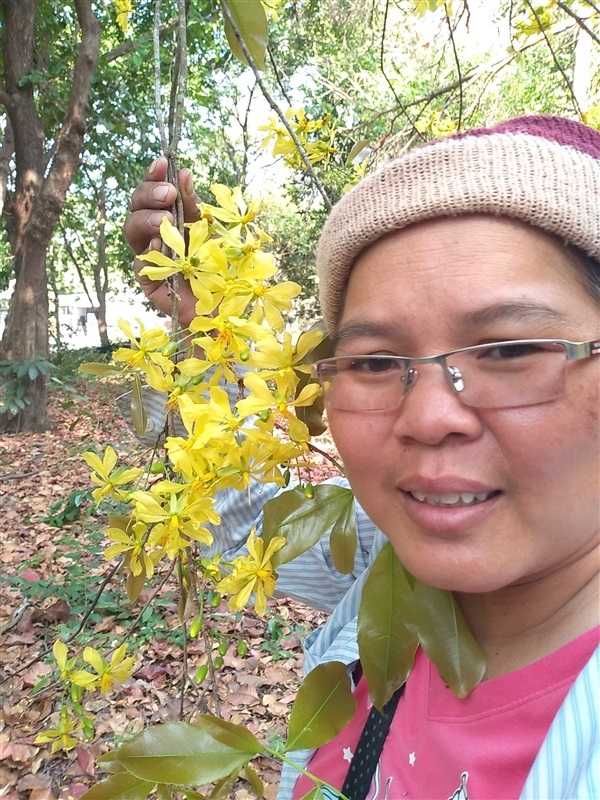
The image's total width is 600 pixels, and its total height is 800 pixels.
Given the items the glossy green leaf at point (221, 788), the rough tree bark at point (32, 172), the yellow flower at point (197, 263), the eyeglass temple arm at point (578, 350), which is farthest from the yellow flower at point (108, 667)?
the rough tree bark at point (32, 172)

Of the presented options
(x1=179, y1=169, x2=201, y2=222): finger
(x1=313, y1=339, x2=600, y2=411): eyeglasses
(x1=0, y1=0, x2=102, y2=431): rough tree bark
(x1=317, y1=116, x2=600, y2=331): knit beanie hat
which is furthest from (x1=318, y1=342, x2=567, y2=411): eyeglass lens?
(x1=0, y1=0, x2=102, y2=431): rough tree bark

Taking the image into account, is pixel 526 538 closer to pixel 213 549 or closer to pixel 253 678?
pixel 213 549

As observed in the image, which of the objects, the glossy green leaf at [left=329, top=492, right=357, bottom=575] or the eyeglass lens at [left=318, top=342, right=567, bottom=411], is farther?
the glossy green leaf at [left=329, top=492, right=357, bottom=575]

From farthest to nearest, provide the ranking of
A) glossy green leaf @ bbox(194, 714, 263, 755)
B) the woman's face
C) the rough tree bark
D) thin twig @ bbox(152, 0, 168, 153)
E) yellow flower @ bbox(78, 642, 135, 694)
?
the rough tree bark, yellow flower @ bbox(78, 642, 135, 694), thin twig @ bbox(152, 0, 168, 153), glossy green leaf @ bbox(194, 714, 263, 755), the woman's face

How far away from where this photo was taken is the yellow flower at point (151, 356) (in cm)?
84

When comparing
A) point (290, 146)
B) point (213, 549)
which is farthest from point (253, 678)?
point (290, 146)

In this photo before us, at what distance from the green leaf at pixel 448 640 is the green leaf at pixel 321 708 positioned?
0.48 feet

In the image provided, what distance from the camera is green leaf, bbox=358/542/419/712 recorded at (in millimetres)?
801

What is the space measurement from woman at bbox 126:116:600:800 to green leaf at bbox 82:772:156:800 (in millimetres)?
355

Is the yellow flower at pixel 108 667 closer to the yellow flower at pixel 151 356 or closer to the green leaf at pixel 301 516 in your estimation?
the green leaf at pixel 301 516

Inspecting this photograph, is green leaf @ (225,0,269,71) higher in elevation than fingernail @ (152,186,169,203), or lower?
higher

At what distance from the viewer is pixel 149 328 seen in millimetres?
854

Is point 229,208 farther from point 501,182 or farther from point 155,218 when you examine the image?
point 501,182

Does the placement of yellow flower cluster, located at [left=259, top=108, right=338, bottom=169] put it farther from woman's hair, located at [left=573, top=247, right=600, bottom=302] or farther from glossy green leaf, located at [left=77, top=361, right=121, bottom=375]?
woman's hair, located at [left=573, top=247, right=600, bottom=302]
